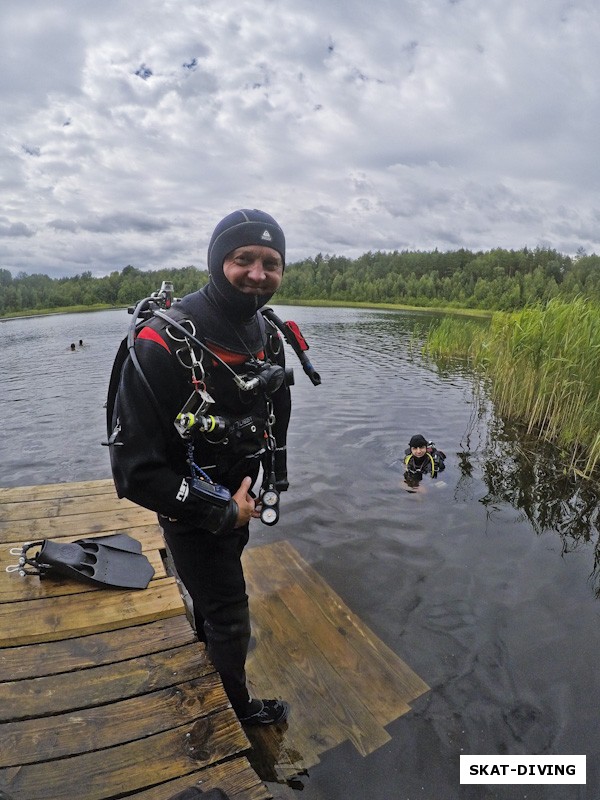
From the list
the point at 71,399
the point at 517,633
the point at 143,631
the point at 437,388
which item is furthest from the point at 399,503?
the point at 71,399

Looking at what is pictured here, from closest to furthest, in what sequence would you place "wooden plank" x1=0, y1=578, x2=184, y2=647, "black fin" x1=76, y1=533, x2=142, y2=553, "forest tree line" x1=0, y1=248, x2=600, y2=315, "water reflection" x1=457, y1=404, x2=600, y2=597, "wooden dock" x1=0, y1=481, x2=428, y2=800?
"wooden dock" x1=0, y1=481, x2=428, y2=800
"wooden plank" x1=0, y1=578, x2=184, y2=647
"black fin" x1=76, y1=533, x2=142, y2=553
"water reflection" x1=457, y1=404, x2=600, y2=597
"forest tree line" x1=0, y1=248, x2=600, y2=315

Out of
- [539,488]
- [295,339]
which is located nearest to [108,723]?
[295,339]

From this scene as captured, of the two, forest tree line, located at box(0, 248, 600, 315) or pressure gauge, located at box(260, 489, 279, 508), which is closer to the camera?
pressure gauge, located at box(260, 489, 279, 508)

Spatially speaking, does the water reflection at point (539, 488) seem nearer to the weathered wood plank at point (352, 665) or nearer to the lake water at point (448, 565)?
the lake water at point (448, 565)

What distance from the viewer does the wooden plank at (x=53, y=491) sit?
17.1ft

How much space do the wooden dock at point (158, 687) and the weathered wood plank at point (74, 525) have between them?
2cm

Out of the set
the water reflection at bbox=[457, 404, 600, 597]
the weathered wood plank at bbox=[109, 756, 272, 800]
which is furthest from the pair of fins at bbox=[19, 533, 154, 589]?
the water reflection at bbox=[457, 404, 600, 597]

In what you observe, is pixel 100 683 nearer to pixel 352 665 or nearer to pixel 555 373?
pixel 352 665

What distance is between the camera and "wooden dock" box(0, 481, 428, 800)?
2141 mm

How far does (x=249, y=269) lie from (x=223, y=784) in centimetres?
250

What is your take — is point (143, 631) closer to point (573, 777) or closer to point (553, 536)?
point (573, 777)

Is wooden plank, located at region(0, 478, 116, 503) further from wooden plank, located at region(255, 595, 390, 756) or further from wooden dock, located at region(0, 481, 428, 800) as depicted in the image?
wooden plank, located at region(255, 595, 390, 756)

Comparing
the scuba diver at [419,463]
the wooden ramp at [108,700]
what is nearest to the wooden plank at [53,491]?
the wooden ramp at [108,700]

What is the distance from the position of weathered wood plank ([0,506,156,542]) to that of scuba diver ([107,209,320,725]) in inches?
98.5
